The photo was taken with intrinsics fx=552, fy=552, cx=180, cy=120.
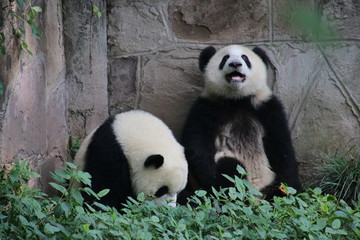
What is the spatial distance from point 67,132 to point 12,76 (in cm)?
175

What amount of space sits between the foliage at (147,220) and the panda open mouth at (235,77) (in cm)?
196

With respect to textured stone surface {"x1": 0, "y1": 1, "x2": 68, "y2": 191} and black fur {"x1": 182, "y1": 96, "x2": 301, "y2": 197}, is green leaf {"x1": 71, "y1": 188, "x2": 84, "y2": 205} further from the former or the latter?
black fur {"x1": 182, "y1": 96, "x2": 301, "y2": 197}

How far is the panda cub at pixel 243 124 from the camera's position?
211 inches

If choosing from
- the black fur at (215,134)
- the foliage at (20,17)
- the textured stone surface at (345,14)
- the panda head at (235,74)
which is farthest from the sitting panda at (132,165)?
the textured stone surface at (345,14)

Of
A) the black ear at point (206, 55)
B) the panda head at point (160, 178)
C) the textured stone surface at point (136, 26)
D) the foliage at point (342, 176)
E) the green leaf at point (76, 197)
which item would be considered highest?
the textured stone surface at point (136, 26)

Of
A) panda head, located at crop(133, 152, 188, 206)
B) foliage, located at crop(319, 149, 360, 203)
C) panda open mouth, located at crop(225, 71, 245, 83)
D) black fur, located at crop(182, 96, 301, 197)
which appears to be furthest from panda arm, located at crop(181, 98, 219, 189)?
foliage, located at crop(319, 149, 360, 203)

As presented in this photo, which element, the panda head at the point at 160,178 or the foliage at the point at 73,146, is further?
the foliage at the point at 73,146

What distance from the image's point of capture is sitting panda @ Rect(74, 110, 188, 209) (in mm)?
4398

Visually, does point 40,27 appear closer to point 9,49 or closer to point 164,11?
point 9,49

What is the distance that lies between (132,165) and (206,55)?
1.69 m

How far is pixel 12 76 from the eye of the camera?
12.5ft

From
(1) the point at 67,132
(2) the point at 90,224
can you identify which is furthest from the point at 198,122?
(2) the point at 90,224

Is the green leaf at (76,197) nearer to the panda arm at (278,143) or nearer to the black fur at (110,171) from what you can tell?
the black fur at (110,171)

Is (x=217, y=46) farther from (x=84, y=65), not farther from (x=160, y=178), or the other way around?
(x=160, y=178)
